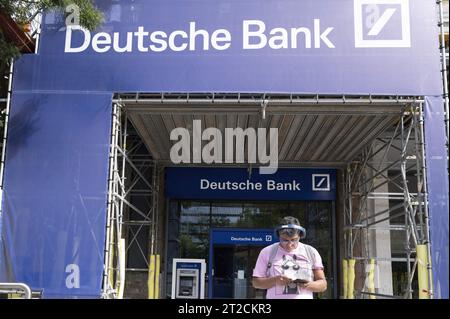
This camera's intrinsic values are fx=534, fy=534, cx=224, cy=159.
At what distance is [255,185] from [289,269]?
731 centimetres

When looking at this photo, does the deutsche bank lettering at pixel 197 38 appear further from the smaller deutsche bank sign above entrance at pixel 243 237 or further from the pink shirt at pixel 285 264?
the smaller deutsche bank sign above entrance at pixel 243 237

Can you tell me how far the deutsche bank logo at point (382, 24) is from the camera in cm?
811

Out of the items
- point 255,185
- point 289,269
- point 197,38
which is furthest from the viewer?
point 255,185

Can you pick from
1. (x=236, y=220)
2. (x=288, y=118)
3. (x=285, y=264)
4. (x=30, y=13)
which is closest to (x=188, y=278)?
(x=236, y=220)

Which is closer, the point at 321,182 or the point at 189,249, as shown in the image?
the point at 321,182

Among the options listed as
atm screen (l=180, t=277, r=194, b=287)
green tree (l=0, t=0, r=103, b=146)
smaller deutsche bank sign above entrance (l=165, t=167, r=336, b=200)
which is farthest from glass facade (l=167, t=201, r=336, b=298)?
green tree (l=0, t=0, r=103, b=146)

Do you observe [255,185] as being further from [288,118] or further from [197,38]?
[197,38]

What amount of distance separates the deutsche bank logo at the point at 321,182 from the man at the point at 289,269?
7.24m

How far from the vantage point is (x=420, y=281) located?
7.49 metres

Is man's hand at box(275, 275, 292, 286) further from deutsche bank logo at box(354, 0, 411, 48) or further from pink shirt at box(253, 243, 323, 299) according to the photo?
deutsche bank logo at box(354, 0, 411, 48)

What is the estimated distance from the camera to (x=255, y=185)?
41.4 feet

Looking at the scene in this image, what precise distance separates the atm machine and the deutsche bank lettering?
5710 millimetres

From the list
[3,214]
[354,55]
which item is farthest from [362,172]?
[3,214]

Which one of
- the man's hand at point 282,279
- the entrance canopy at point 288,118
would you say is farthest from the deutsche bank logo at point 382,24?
the man's hand at point 282,279
